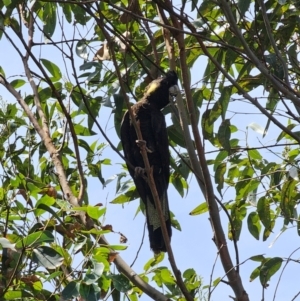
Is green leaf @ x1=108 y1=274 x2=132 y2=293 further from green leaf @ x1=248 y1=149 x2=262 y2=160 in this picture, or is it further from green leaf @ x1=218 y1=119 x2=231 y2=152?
green leaf @ x1=248 y1=149 x2=262 y2=160

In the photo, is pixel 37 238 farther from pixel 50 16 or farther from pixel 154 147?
pixel 154 147

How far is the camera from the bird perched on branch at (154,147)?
3361 millimetres

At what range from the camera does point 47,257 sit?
2.09 meters

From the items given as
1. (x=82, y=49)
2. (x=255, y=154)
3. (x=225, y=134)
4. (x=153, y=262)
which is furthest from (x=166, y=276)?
(x=82, y=49)

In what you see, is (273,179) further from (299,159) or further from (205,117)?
(205,117)

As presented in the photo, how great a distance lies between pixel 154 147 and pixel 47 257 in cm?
174

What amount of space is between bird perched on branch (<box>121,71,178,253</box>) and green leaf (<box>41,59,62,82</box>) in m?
0.47

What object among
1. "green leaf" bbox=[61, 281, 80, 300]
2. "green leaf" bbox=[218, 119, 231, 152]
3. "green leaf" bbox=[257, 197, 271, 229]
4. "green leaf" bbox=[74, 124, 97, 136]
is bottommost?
"green leaf" bbox=[61, 281, 80, 300]

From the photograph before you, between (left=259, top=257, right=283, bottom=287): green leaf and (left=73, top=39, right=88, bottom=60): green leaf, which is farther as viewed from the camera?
(left=73, top=39, right=88, bottom=60): green leaf

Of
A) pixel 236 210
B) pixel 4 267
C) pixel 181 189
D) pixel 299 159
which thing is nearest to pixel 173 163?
pixel 181 189

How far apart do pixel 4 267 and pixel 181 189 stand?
1286mm

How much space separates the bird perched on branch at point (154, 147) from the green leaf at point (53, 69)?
472 millimetres

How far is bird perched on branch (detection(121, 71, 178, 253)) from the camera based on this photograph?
3361mm

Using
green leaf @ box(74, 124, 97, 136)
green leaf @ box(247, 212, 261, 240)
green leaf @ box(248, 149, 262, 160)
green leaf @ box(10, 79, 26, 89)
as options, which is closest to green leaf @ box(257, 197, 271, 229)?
green leaf @ box(247, 212, 261, 240)
